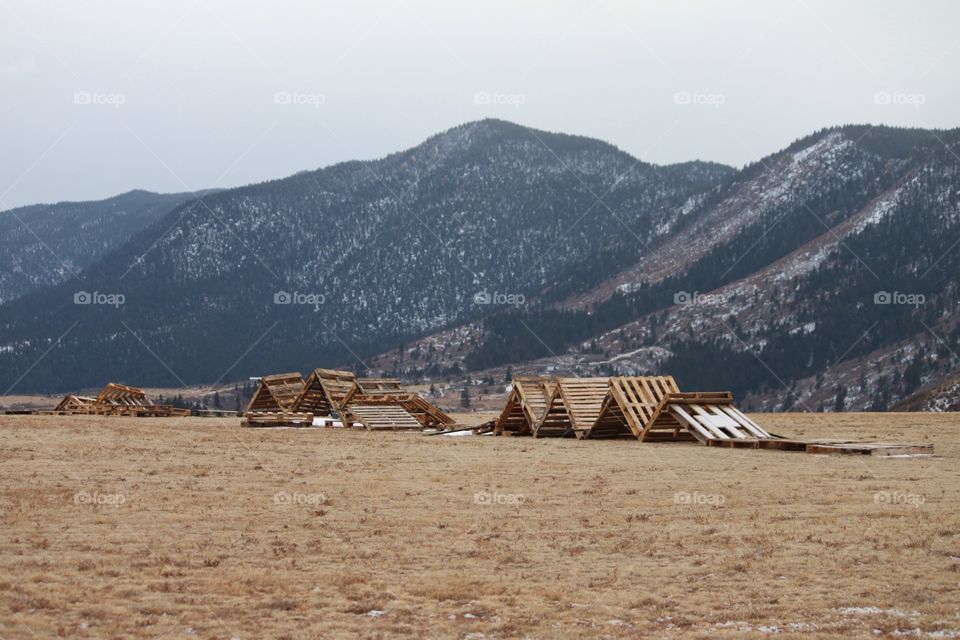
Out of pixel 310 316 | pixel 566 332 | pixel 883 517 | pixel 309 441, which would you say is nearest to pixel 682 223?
pixel 566 332

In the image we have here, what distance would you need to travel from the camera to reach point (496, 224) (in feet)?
654

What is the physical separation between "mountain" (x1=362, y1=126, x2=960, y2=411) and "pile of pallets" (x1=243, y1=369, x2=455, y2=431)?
216 feet

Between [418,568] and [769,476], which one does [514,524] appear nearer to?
[418,568]

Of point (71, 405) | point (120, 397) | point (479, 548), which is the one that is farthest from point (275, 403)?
point (479, 548)

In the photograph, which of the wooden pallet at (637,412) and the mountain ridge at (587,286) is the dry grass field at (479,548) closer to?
the wooden pallet at (637,412)

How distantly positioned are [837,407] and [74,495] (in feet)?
302

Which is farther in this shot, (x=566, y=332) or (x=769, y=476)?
(x=566, y=332)

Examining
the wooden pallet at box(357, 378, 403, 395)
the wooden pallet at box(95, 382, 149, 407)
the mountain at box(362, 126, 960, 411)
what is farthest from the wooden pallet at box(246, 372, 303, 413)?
the mountain at box(362, 126, 960, 411)

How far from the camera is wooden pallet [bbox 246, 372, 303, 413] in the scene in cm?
3806

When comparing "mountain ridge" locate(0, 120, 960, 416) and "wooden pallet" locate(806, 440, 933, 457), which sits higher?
"mountain ridge" locate(0, 120, 960, 416)

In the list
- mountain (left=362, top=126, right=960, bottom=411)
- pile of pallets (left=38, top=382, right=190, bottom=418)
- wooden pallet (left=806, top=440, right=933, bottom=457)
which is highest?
mountain (left=362, top=126, right=960, bottom=411)

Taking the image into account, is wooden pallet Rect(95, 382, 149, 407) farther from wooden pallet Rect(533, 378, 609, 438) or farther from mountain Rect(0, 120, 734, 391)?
mountain Rect(0, 120, 734, 391)

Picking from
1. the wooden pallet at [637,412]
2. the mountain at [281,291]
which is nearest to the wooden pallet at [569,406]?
the wooden pallet at [637,412]

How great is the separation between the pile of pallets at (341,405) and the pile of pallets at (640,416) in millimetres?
4813
